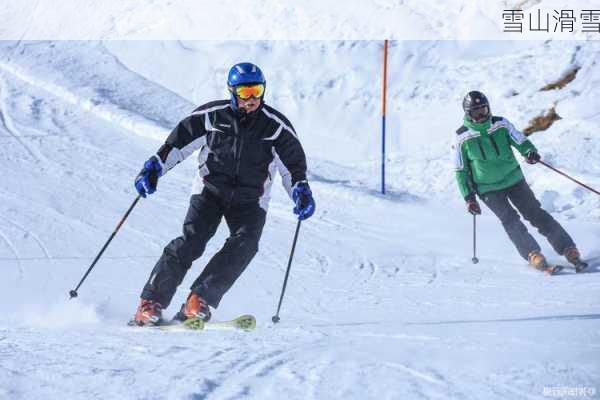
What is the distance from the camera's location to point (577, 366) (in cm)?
383

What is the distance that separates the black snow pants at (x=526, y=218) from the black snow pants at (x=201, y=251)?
9.12 feet

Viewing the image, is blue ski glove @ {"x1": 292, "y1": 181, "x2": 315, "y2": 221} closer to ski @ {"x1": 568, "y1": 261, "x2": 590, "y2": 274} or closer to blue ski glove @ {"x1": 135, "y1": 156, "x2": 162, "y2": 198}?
blue ski glove @ {"x1": 135, "y1": 156, "x2": 162, "y2": 198}

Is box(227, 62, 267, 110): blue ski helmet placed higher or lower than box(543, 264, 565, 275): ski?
higher

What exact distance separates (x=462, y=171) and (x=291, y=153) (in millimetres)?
2635

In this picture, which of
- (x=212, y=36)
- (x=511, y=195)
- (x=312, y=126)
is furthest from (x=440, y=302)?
(x=212, y=36)

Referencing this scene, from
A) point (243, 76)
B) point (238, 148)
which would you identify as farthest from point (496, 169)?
point (243, 76)

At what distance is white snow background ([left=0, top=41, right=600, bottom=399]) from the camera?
12.5 feet

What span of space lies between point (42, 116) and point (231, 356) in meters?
8.98

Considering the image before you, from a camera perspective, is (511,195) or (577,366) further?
(511,195)

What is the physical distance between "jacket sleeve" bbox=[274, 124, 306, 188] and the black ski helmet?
2.42m

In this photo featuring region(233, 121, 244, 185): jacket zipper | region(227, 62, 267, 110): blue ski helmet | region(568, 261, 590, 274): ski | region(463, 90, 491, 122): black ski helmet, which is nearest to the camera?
region(227, 62, 267, 110): blue ski helmet

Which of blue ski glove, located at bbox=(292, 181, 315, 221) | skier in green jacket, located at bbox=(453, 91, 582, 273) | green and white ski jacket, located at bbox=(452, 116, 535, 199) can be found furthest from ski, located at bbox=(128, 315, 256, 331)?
green and white ski jacket, located at bbox=(452, 116, 535, 199)

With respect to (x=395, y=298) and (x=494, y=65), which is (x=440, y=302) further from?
(x=494, y=65)

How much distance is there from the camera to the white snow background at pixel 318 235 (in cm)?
381
